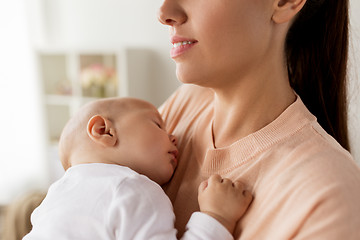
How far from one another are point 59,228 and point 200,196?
0.35 meters

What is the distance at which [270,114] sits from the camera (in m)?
0.95

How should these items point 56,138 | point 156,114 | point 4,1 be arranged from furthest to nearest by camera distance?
1. point 56,138
2. point 4,1
3. point 156,114

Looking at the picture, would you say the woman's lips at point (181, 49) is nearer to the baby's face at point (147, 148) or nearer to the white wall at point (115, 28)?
the baby's face at point (147, 148)

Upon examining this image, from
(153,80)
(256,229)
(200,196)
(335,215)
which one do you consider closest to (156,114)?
(200,196)

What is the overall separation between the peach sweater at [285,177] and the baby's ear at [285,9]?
0.70 ft

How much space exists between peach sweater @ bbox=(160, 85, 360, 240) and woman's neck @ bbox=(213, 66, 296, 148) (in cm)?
4

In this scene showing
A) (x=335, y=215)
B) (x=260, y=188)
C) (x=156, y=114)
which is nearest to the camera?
(x=335, y=215)

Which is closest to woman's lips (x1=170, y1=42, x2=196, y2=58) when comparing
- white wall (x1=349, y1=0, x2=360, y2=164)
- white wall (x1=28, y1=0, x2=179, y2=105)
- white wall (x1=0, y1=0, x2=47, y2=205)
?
white wall (x1=349, y1=0, x2=360, y2=164)

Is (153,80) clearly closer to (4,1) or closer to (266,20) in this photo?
(4,1)

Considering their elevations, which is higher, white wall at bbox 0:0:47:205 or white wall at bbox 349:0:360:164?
white wall at bbox 349:0:360:164

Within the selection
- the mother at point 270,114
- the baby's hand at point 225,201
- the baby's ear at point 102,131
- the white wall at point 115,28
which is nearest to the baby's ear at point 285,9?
the mother at point 270,114

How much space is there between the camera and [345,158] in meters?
0.77

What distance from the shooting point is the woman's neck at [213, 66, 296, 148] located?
3.13ft

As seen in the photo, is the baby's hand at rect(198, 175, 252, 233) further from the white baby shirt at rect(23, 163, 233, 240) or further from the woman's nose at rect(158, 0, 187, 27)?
the woman's nose at rect(158, 0, 187, 27)
